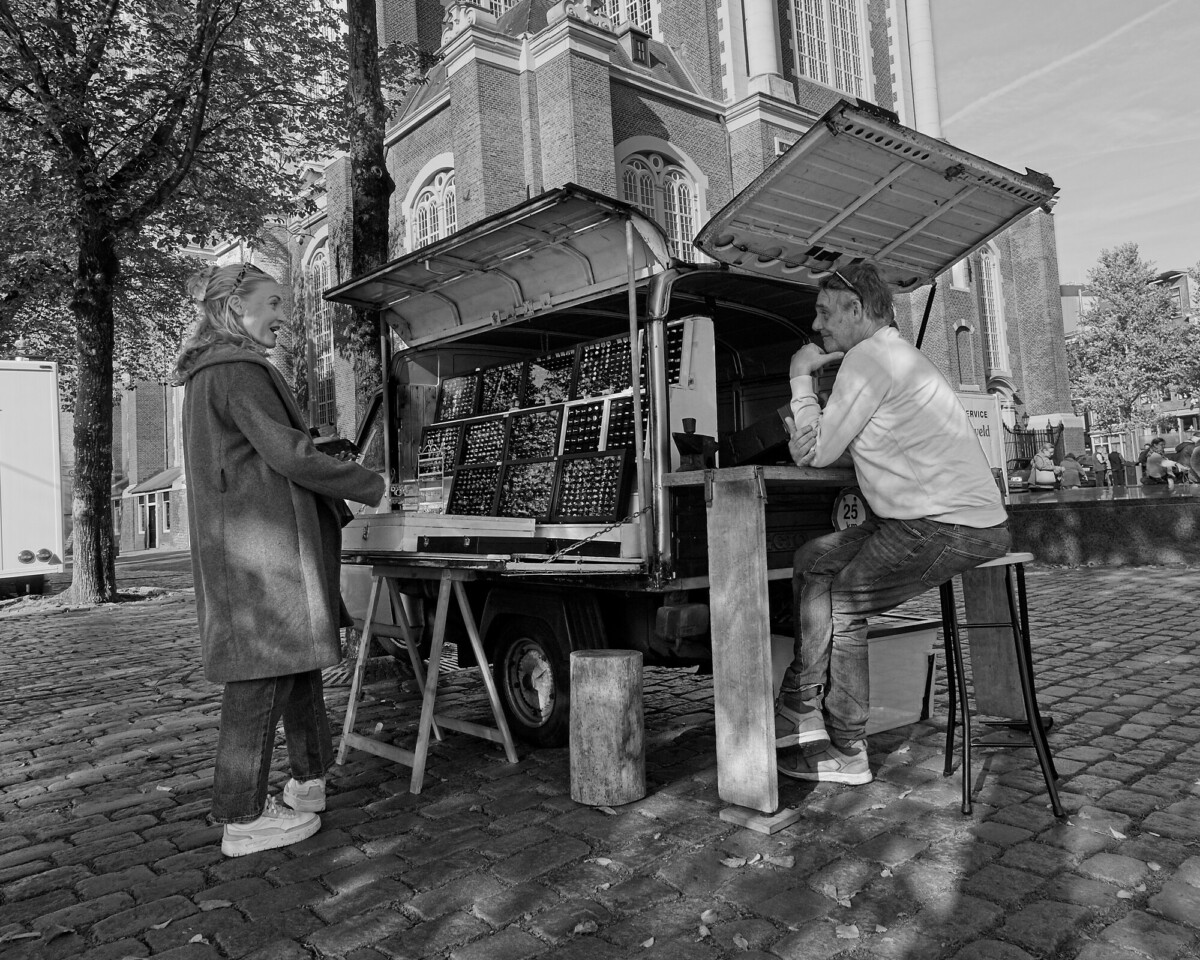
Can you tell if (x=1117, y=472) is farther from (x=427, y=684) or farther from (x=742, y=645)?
(x=427, y=684)

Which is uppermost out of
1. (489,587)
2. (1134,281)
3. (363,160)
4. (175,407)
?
(1134,281)

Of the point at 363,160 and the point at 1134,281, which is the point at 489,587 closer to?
the point at 363,160

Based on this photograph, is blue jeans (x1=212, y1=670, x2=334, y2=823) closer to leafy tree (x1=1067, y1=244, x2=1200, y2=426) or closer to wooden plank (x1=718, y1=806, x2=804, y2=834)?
wooden plank (x1=718, y1=806, x2=804, y2=834)

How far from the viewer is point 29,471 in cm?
1280

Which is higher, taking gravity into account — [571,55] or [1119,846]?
[571,55]

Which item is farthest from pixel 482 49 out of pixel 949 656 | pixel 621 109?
pixel 949 656

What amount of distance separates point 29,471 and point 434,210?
16757mm

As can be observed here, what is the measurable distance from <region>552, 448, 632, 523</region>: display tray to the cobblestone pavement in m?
1.36

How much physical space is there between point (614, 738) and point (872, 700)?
5.39 feet

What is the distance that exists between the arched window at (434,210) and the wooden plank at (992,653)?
22.9 metres

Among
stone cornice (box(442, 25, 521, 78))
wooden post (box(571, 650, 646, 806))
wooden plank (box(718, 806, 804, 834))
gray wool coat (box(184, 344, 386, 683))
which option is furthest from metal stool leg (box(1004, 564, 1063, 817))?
stone cornice (box(442, 25, 521, 78))

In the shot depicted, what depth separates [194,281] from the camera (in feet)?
12.5

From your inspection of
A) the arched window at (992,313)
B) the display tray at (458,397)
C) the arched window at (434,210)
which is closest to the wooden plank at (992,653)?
the display tray at (458,397)

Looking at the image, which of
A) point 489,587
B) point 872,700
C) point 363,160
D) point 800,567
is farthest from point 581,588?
point 363,160
